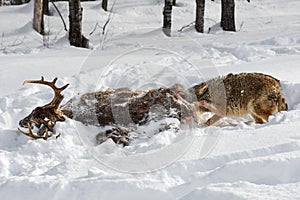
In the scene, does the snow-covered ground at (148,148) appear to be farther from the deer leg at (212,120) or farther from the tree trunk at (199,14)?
the tree trunk at (199,14)

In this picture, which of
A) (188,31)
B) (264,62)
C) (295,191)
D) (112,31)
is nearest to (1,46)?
(112,31)

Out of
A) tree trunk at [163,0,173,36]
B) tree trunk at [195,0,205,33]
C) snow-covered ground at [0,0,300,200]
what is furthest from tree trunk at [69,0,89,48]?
tree trunk at [195,0,205,33]

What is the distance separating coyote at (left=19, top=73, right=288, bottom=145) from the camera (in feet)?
15.8

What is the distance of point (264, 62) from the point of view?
783 centimetres

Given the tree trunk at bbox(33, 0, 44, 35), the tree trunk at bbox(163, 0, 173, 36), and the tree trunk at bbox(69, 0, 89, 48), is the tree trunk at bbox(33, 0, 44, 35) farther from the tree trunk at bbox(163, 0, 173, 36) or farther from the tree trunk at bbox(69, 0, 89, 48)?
the tree trunk at bbox(163, 0, 173, 36)

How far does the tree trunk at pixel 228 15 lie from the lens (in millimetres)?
13712

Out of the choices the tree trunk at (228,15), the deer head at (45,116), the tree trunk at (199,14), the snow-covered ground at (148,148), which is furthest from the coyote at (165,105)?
the tree trunk at (199,14)

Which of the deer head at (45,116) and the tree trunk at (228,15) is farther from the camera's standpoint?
the tree trunk at (228,15)

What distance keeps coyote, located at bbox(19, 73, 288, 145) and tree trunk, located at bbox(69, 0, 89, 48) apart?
231 inches

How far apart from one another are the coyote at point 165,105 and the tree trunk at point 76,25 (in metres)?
5.87

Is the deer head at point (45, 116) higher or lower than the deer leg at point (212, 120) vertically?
higher

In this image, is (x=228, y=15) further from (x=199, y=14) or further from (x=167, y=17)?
(x=167, y=17)

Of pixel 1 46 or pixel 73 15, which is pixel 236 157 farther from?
pixel 1 46

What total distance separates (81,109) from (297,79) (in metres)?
2.89
